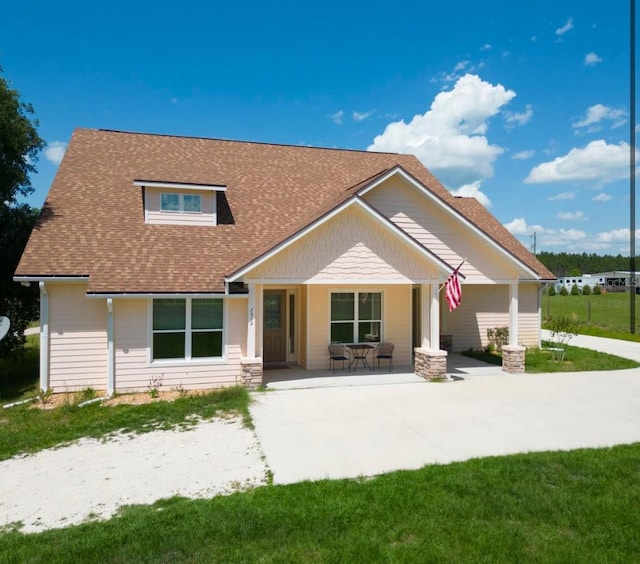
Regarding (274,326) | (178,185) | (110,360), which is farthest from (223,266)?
(110,360)

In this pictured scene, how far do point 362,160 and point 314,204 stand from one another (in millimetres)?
4950

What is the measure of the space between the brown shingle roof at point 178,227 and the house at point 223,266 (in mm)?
54

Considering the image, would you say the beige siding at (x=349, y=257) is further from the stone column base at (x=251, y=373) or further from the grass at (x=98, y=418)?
the grass at (x=98, y=418)

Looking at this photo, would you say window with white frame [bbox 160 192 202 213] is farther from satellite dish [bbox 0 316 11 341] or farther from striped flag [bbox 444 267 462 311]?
striped flag [bbox 444 267 462 311]

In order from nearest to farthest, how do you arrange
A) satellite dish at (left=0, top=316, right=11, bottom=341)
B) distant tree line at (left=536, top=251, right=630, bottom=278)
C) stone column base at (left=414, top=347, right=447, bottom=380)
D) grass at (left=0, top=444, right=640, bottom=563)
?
grass at (left=0, top=444, right=640, bottom=563) → satellite dish at (left=0, top=316, right=11, bottom=341) → stone column base at (left=414, top=347, right=447, bottom=380) → distant tree line at (left=536, top=251, right=630, bottom=278)

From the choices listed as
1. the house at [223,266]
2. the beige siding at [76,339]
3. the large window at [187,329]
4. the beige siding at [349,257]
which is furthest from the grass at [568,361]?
the beige siding at [76,339]

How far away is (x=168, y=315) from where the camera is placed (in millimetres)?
12414

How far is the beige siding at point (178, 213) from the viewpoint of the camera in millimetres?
14070

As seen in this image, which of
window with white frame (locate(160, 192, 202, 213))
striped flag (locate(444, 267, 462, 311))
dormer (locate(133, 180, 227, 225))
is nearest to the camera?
striped flag (locate(444, 267, 462, 311))


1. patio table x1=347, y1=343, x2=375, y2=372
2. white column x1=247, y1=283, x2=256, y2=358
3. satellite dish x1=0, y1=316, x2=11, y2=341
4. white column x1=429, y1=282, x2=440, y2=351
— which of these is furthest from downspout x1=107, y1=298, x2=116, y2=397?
white column x1=429, y1=282, x2=440, y2=351

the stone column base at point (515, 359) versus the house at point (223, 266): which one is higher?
the house at point (223, 266)

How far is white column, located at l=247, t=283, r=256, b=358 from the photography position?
12273 mm

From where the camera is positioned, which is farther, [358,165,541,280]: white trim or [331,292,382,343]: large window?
[331,292,382,343]: large window

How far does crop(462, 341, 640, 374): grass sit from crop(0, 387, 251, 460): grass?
32.2ft
